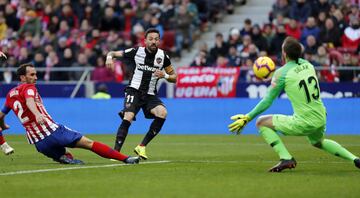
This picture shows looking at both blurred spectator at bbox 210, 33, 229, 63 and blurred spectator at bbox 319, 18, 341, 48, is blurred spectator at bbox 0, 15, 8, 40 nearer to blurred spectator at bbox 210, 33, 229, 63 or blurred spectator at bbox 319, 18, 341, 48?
blurred spectator at bbox 210, 33, 229, 63

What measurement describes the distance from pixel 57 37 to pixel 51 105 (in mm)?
6907

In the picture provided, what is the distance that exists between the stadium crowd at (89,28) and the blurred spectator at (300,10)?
3.57 m

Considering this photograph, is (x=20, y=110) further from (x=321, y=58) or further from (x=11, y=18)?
(x=11, y=18)

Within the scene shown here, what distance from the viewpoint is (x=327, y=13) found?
28.4 meters

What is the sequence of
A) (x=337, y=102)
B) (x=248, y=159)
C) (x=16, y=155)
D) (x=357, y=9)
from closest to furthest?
(x=248, y=159) → (x=16, y=155) → (x=337, y=102) → (x=357, y=9)

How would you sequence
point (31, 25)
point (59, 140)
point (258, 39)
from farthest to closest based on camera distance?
point (31, 25), point (258, 39), point (59, 140)

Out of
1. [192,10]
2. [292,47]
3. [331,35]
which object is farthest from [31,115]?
[192,10]

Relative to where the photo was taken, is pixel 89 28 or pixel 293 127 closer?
pixel 293 127

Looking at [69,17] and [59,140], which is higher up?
[59,140]

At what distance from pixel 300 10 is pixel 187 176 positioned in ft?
56.0

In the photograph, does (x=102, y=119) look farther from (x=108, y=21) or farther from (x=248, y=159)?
(x=248, y=159)

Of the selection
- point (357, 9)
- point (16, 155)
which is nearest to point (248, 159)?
point (16, 155)

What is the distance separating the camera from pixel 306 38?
2770cm

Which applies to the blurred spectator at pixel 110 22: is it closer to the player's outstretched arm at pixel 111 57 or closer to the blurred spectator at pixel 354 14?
the blurred spectator at pixel 354 14
